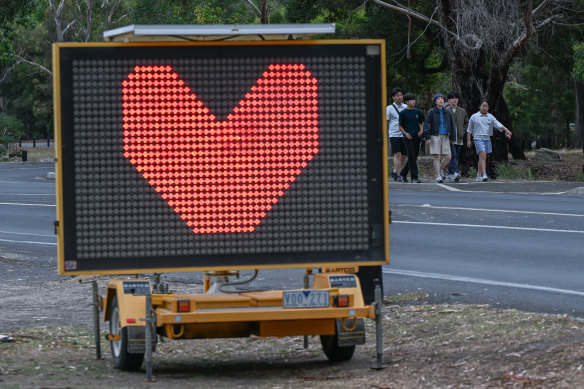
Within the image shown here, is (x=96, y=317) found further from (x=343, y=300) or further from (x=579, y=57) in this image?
(x=579, y=57)

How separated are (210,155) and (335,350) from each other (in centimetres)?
206

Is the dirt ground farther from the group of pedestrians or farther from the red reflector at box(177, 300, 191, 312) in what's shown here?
the group of pedestrians

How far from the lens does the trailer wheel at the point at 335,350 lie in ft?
28.8

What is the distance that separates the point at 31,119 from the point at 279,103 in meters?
107

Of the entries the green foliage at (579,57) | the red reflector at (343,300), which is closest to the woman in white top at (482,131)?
the red reflector at (343,300)

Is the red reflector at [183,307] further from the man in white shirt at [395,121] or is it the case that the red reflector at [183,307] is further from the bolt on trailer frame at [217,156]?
the man in white shirt at [395,121]

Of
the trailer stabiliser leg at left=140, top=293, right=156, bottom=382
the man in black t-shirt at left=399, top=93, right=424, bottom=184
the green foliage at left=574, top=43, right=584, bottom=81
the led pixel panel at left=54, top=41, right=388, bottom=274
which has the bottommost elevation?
the trailer stabiliser leg at left=140, top=293, right=156, bottom=382

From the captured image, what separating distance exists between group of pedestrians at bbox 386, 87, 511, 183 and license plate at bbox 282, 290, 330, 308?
53.8 feet

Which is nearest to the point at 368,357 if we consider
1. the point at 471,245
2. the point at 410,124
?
the point at 471,245

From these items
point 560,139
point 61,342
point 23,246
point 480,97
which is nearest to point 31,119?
point 560,139

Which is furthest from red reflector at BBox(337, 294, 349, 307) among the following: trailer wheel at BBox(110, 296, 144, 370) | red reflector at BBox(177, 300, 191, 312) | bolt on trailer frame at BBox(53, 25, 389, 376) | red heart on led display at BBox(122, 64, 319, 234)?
trailer wheel at BBox(110, 296, 144, 370)

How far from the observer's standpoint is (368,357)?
9148mm

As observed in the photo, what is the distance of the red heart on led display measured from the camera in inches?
299

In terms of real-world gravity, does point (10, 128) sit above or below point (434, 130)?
above
